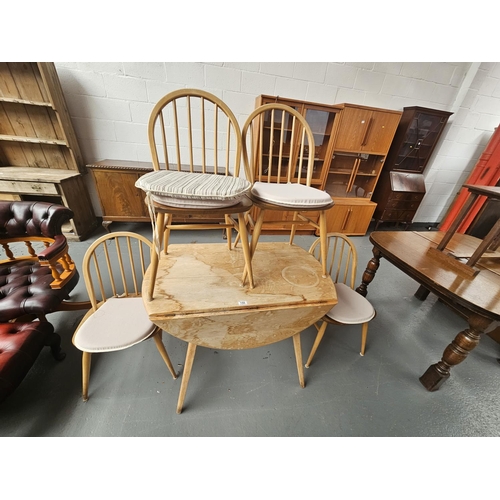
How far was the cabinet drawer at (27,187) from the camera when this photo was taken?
82.7 inches

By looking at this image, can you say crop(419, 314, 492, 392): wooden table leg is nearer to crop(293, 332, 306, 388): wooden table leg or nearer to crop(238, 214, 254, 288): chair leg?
crop(293, 332, 306, 388): wooden table leg

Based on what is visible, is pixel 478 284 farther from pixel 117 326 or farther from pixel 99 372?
pixel 99 372

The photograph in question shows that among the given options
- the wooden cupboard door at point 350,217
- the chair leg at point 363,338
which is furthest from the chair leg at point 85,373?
the wooden cupboard door at point 350,217

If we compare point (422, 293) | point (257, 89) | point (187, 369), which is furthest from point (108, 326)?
point (257, 89)

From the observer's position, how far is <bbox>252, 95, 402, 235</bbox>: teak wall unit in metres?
2.57

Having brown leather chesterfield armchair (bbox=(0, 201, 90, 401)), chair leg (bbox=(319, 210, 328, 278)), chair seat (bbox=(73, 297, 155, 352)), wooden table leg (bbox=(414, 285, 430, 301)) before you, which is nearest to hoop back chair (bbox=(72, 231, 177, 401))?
chair seat (bbox=(73, 297, 155, 352))

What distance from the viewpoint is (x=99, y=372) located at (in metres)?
1.27

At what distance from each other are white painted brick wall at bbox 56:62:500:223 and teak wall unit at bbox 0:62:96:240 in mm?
238

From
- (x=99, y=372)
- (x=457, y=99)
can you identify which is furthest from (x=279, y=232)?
(x=457, y=99)

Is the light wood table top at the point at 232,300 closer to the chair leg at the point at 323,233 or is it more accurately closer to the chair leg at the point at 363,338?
the chair leg at the point at 323,233

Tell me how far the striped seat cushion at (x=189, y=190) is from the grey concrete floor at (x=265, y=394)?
1.11 m

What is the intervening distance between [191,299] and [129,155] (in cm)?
261

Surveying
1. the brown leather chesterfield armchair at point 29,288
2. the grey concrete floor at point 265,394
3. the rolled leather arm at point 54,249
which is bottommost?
the grey concrete floor at point 265,394

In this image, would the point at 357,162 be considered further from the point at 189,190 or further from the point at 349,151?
the point at 189,190
